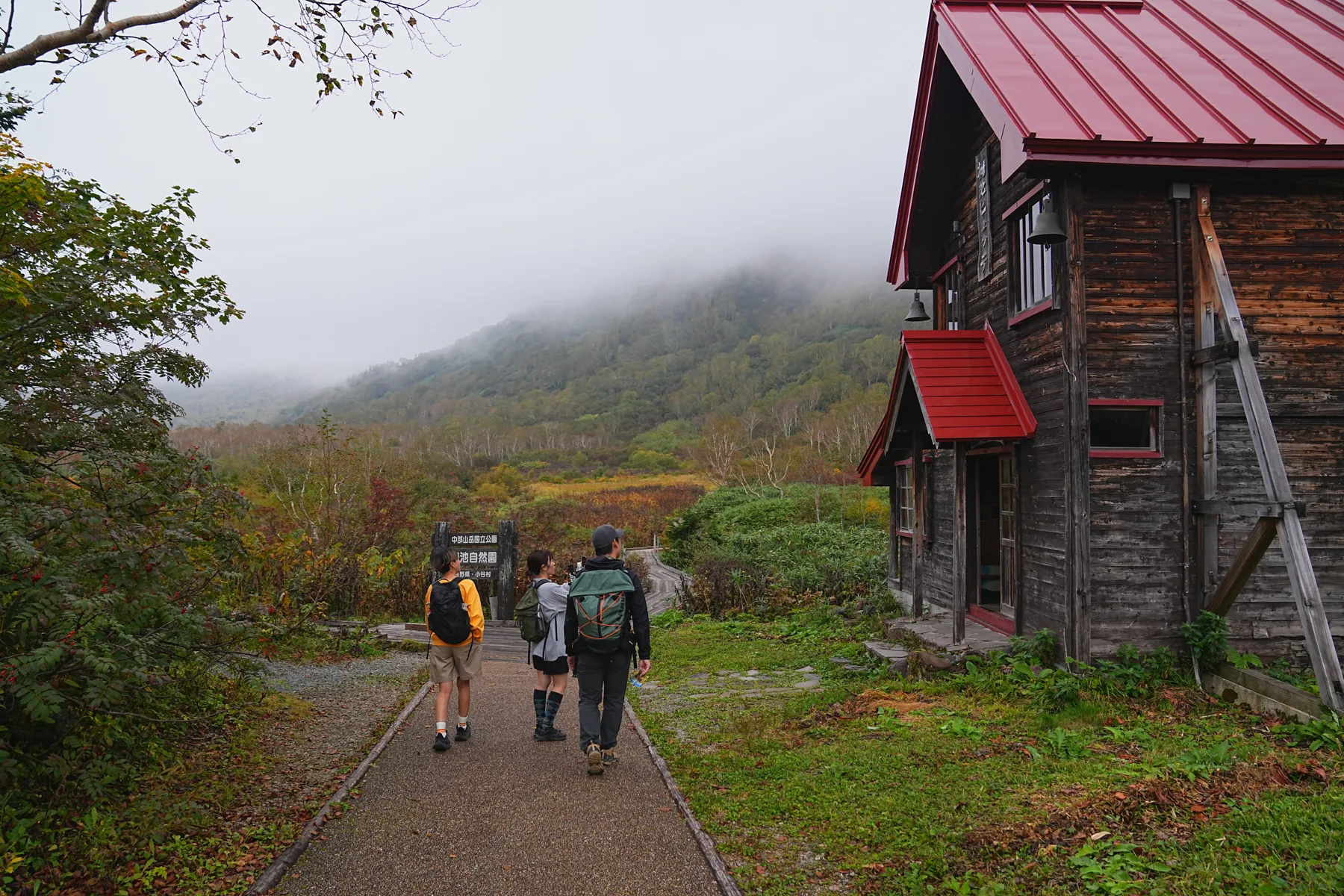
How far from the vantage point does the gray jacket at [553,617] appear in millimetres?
7379

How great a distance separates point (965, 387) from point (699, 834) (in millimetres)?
6486

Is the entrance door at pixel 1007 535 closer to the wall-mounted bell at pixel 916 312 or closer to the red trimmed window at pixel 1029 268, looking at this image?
the red trimmed window at pixel 1029 268

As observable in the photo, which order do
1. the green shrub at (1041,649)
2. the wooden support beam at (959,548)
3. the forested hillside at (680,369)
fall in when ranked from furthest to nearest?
the forested hillside at (680,369), the wooden support beam at (959,548), the green shrub at (1041,649)

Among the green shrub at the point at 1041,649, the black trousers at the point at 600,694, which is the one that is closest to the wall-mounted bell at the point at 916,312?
the green shrub at the point at 1041,649

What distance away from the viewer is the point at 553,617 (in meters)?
7.38

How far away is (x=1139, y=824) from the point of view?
480 centimetres

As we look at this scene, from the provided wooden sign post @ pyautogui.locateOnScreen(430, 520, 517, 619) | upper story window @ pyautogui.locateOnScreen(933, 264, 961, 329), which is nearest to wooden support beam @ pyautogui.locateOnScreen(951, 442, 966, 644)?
upper story window @ pyautogui.locateOnScreen(933, 264, 961, 329)

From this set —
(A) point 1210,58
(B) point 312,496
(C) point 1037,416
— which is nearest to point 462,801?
(C) point 1037,416

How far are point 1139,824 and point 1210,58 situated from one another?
941cm

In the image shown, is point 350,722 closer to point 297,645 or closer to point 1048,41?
point 297,645

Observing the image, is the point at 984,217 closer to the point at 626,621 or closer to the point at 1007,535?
the point at 1007,535

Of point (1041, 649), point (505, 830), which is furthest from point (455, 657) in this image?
point (1041, 649)

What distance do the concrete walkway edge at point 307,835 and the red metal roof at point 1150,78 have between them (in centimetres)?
813

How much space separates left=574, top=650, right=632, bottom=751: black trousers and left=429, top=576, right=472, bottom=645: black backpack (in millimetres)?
1147
